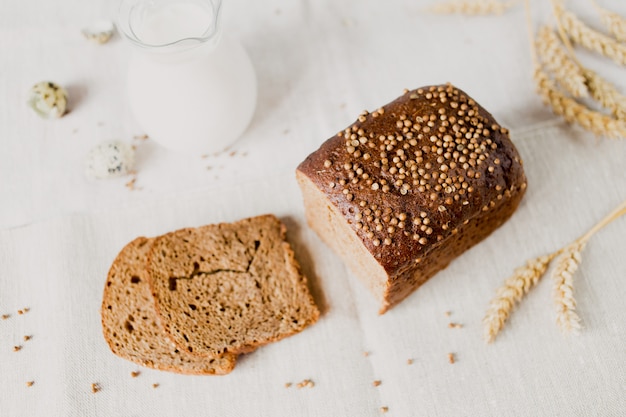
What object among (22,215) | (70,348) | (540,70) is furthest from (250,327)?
(540,70)

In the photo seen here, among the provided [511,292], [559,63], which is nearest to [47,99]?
[511,292]

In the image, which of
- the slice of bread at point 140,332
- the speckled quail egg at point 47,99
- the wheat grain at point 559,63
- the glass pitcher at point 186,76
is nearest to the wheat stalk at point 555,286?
the wheat grain at point 559,63

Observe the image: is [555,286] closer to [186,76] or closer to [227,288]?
[227,288]

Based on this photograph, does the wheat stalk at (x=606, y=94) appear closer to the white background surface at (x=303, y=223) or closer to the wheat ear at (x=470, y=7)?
the white background surface at (x=303, y=223)

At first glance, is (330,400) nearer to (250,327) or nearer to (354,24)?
(250,327)

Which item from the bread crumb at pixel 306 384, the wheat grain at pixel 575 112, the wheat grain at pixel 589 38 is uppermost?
the wheat grain at pixel 589 38
